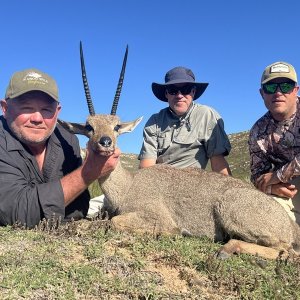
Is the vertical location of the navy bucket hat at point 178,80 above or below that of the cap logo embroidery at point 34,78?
above

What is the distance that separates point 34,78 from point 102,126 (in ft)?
5.23

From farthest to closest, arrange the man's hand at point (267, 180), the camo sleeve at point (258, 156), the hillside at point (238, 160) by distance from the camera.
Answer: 1. the hillside at point (238, 160)
2. the camo sleeve at point (258, 156)
3. the man's hand at point (267, 180)

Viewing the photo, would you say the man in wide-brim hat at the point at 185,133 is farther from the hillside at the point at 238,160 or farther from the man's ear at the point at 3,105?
the hillside at the point at 238,160

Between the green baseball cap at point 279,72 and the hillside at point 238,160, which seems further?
the hillside at point 238,160

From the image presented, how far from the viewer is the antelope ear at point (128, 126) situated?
366 inches

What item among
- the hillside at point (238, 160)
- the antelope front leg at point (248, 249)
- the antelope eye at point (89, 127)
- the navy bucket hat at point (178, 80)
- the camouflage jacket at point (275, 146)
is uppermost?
the navy bucket hat at point (178, 80)

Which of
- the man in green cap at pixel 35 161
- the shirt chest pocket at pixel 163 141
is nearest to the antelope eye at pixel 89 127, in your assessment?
the man in green cap at pixel 35 161

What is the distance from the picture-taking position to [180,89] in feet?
37.3

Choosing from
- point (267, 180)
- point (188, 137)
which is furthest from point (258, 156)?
point (188, 137)

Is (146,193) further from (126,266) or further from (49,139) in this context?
(126,266)

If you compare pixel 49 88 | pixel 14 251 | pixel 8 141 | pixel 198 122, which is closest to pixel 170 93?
pixel 198 122

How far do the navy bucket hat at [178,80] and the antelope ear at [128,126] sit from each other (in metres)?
2.08

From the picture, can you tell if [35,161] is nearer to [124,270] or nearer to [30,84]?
[30,84]

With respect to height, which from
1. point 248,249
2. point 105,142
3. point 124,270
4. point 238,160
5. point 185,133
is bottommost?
point 238,160
